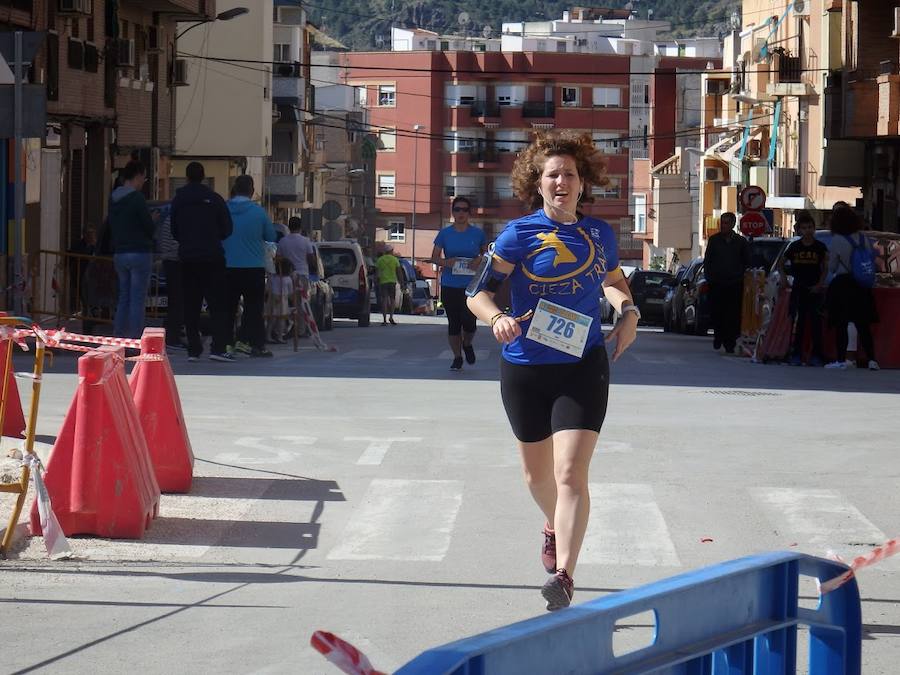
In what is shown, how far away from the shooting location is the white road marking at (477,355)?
2008 cm

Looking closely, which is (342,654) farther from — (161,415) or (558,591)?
(161,415)

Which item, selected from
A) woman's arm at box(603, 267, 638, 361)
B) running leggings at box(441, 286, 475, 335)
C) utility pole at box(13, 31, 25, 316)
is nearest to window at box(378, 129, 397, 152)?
utility pole at box(13, 31, 25, 316)

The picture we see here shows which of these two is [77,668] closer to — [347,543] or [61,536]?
[61,536]

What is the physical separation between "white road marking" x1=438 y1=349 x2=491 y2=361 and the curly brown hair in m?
12.7

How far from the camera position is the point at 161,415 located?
924 centimetres

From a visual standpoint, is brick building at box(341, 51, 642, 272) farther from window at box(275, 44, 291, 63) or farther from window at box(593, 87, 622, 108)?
window at box(275, 44, 291, 63)

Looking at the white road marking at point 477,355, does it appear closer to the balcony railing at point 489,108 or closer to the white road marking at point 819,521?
the white road marking at point 819,521

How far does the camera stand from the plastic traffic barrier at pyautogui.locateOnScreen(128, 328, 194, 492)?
922 centimetres

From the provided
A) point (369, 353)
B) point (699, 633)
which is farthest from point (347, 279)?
point (699, 633)

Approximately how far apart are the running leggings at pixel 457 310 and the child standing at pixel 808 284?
15.7 feet

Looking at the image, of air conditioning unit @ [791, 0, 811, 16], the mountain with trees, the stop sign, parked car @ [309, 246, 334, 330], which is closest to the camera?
parked car @ [309, 246, 334, 330]

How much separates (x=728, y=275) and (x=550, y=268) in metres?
16.3

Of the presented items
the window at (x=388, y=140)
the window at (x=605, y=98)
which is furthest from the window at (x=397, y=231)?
the window at (x=605, y=98)

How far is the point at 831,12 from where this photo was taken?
155 ft
